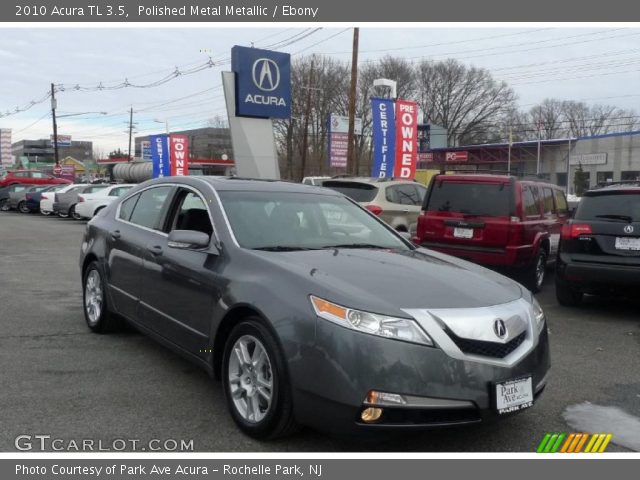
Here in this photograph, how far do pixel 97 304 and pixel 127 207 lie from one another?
1.02 metres

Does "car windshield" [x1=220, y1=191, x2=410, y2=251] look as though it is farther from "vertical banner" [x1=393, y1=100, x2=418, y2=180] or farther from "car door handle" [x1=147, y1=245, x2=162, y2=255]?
"vertical banner" [x1=393, y1=100, x2=418, y2=180]

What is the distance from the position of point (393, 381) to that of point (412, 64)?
2645 inches

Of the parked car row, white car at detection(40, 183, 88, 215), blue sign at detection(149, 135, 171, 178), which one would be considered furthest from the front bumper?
blue sign at detection(149, 135, 171, 178)

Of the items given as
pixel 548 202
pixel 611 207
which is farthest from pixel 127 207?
pixel 548 202

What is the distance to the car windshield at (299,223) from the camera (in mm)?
4277

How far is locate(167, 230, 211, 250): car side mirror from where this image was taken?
163 inches

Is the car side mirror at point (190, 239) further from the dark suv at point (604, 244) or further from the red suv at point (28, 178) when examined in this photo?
the red suv at point (28, 178)

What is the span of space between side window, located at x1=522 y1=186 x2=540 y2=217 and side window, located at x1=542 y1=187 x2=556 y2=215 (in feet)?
1.64

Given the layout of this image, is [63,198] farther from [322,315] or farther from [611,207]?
[322,315]

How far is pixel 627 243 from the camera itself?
6949 mm

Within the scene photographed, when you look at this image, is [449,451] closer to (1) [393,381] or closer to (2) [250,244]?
(1) [393,381]

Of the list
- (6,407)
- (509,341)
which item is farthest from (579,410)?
(6,407)

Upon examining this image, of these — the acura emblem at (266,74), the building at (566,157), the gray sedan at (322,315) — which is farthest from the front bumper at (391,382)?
the building at (566,157)

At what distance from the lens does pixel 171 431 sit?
146 inches
